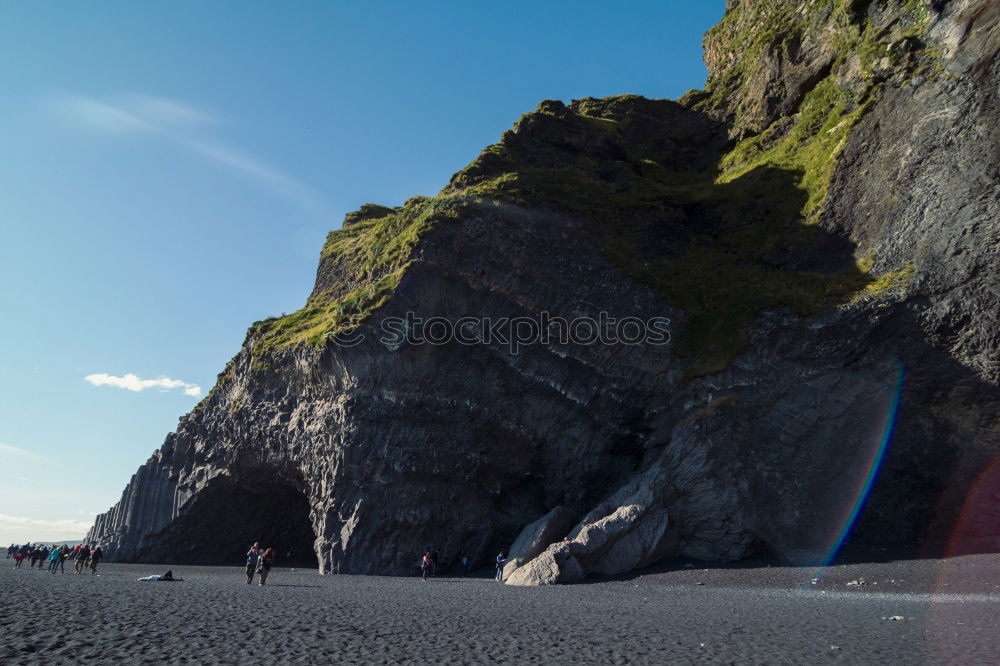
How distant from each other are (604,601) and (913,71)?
3299 cm

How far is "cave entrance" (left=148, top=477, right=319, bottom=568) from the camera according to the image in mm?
40812

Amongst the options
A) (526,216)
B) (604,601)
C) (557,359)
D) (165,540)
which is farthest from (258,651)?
(165,540)

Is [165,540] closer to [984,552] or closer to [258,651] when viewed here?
[258,651]

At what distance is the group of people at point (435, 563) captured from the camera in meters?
28.0

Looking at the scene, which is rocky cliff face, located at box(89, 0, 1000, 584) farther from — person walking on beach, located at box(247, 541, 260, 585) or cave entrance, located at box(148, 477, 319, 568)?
person walking on beach, located at box(247, 541, 260, 585)

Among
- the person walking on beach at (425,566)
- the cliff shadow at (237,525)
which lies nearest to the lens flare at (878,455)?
the person walking on beach at (425,566)

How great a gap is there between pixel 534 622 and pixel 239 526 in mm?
37530

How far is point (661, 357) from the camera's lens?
31.5 metres

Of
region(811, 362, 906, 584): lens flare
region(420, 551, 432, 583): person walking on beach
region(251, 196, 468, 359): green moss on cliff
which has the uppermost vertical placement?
region(251, 196, 468, 359): green moss on cliff

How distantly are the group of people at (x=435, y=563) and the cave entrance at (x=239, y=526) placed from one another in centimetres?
1286

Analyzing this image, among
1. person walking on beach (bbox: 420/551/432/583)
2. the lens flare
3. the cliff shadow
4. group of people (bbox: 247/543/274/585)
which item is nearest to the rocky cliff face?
the lens flare

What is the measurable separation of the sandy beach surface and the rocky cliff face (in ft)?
17.0

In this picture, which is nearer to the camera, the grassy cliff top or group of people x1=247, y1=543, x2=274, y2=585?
group of people x1=247, y1=543, x2=274, y2=585

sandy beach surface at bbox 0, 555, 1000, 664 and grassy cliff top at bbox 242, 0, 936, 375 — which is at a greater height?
grassy cliff top at bbox 242, 0, 936, 375
